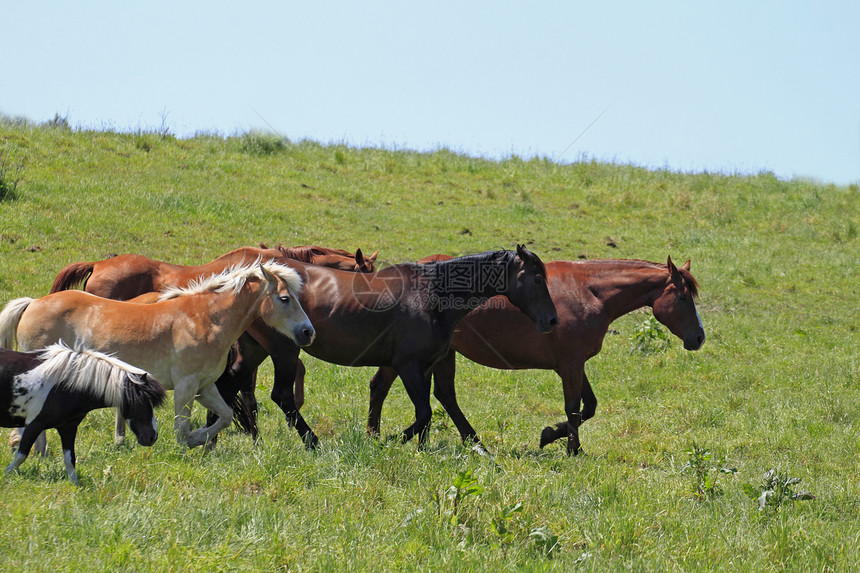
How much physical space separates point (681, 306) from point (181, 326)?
16.2 feet

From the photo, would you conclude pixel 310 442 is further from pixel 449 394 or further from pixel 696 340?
pixel 696 340

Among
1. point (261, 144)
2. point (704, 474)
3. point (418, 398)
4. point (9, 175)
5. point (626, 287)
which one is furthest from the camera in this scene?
point (261, 144)

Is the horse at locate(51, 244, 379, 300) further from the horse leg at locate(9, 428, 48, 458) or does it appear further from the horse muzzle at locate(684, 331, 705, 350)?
the horse muzzle at locate(684, 331, 705, 350)

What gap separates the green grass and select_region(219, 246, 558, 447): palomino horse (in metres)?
0.70

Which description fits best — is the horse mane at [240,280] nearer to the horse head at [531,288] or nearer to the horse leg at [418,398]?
the horse leg at [418,398]

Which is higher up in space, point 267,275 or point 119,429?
point 267,275

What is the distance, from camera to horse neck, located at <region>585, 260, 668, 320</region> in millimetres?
8297

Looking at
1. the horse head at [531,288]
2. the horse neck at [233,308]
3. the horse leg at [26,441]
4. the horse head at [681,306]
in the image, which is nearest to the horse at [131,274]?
the horse neck at [233,308]

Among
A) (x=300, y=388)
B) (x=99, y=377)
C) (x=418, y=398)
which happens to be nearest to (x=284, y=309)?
(x=418, y=398)

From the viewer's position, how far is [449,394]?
8.06 m

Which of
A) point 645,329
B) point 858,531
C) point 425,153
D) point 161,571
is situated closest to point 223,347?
point 161,571

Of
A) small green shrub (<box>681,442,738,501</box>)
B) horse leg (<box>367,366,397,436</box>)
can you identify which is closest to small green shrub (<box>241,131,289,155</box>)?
horse leg (<box>367,366,397,436</box>)

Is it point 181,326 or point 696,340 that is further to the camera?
point 696,340

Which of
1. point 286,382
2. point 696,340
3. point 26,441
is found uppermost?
point 696,340
